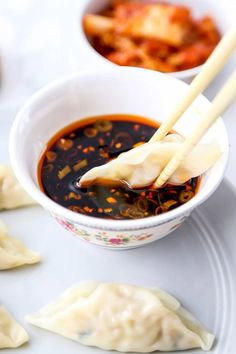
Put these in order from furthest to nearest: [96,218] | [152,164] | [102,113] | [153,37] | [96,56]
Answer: [153,37] → [96,56] → [102,113] → [152,164] → [96,218]

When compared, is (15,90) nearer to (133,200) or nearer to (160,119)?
(160,119)

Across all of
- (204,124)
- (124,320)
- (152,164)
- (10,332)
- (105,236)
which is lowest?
(10,332)

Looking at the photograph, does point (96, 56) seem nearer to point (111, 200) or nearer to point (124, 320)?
point (111, 200)

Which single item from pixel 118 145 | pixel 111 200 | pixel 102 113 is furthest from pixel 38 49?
pixel 111 200

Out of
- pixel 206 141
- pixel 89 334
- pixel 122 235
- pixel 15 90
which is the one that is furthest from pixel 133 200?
pixel 15 90

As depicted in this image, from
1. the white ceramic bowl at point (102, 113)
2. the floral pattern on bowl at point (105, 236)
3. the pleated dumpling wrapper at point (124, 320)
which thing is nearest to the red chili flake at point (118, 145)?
the white ceramic bowl at point (102, 113)

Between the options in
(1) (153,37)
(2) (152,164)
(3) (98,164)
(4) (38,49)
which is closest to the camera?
(2) (152,164)

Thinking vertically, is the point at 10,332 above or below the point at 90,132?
below
